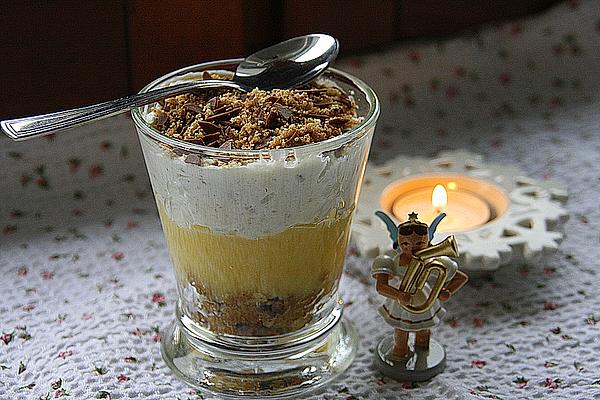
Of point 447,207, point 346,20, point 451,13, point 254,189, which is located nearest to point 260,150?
point 254,189

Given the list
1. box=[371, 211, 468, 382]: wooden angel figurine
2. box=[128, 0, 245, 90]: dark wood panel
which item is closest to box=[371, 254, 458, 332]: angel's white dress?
box=[371, 211, 468, 382]: wooden angel figurine

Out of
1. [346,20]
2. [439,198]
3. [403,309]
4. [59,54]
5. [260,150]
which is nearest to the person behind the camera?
[260,150]

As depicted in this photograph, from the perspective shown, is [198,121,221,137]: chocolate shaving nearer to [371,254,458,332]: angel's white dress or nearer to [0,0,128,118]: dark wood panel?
[371,254,458,332]: angel's white dress

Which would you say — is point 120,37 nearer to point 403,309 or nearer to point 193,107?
point 193,107

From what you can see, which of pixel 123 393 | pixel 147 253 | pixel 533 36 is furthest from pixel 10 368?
pixel 533 36

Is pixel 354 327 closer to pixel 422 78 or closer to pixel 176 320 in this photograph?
pixel 176 320
